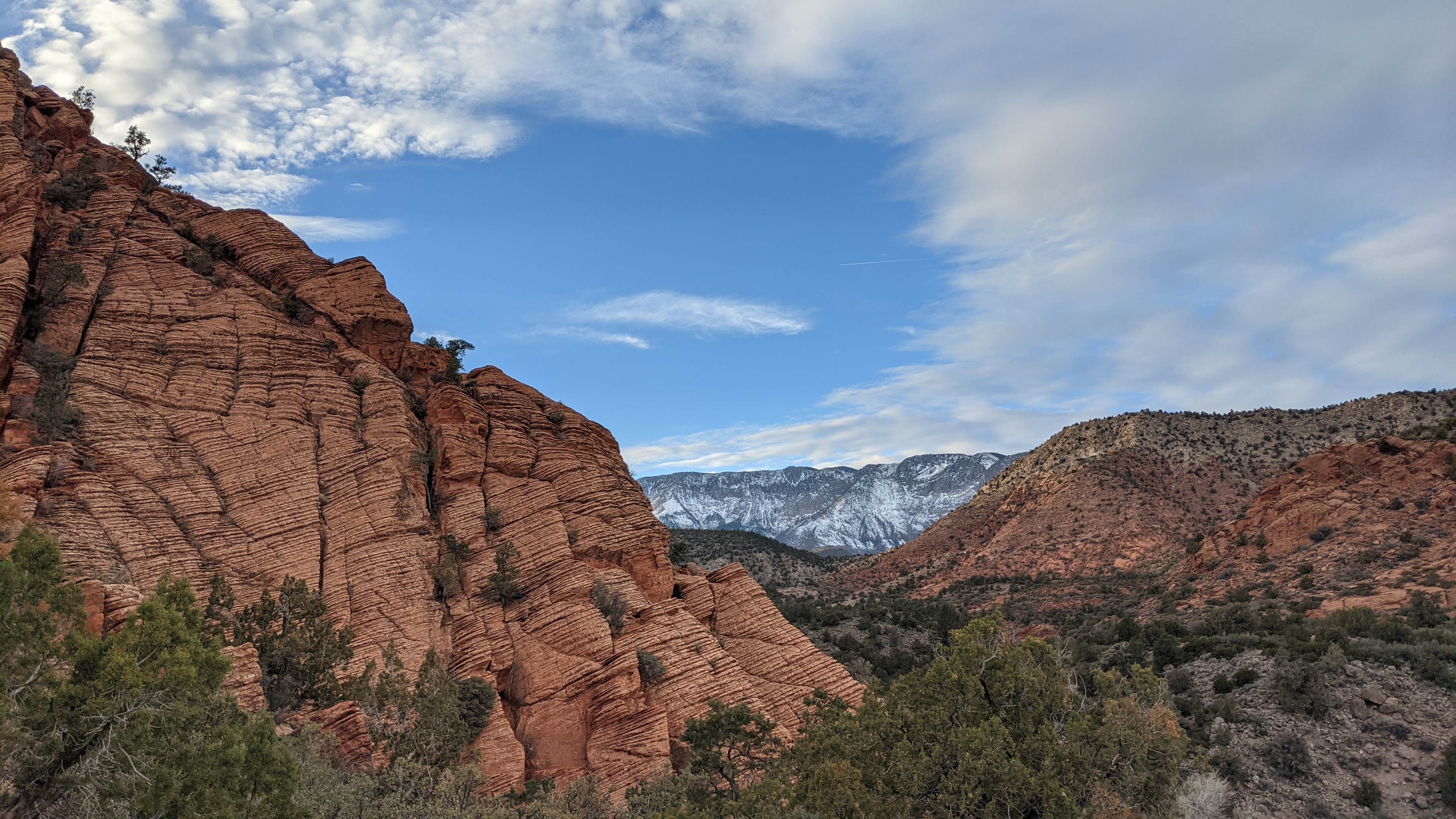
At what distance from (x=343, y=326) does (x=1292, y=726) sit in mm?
42459

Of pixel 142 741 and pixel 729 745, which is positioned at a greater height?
pixel 142 741

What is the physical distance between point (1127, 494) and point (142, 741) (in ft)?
275

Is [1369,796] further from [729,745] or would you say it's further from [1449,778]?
[729,745]

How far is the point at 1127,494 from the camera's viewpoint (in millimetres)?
81688

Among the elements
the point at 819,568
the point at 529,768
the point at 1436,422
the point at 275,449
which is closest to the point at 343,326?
the point at 275,449

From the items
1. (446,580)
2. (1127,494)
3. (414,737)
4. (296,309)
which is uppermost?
(296,309)

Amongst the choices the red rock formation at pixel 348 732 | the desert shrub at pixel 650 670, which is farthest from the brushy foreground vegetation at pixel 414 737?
the desert shrub at pixel 650 670

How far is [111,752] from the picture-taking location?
49.1ft

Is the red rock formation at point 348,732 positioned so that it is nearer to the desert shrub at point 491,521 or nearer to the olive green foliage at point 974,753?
the olive green foliage at point 974,753

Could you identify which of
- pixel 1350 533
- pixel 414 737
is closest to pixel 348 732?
pixel 414 737

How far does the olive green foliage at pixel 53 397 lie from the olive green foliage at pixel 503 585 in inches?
573

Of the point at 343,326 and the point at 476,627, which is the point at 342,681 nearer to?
the point at 476,627

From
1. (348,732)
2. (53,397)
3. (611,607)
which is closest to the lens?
(348,732)

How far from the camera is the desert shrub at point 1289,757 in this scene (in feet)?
92.5
